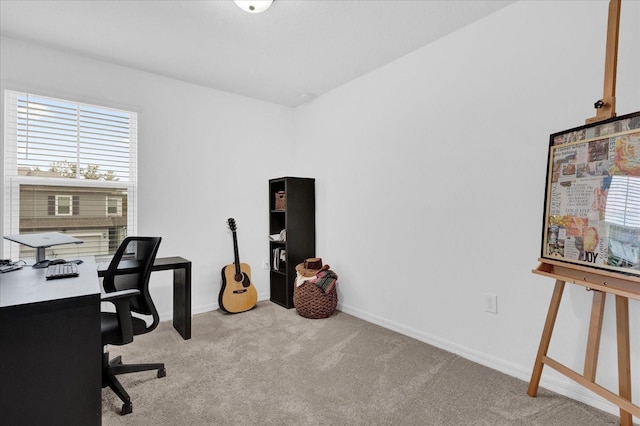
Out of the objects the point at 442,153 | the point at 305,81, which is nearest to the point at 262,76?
the point at 305,81

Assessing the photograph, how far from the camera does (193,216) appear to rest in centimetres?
337

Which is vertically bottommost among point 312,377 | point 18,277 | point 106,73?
point 312,377

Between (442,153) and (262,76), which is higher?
(262,76)

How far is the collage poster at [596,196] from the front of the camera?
139 cm

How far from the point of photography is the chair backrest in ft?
6.66

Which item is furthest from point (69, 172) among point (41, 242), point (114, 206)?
point (41, 242)

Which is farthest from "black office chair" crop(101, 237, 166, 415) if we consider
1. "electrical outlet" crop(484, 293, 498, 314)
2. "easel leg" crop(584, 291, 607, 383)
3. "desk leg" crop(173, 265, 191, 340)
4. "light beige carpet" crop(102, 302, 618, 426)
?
"easel leg" crop(584, 291, 607, 383)

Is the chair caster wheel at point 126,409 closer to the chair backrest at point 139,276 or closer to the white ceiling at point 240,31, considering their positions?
the chair backrest at point 139,276

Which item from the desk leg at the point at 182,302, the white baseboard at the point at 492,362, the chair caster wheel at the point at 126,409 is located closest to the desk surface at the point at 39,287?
the chair caster wheel at the point at 126,409

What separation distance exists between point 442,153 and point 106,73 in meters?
2.97

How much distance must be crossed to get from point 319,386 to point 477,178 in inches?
68.8

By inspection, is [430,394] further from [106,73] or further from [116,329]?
[106,73]

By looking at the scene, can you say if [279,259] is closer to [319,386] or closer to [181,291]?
[181,291]

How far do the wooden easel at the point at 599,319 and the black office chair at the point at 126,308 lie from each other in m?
2.18
